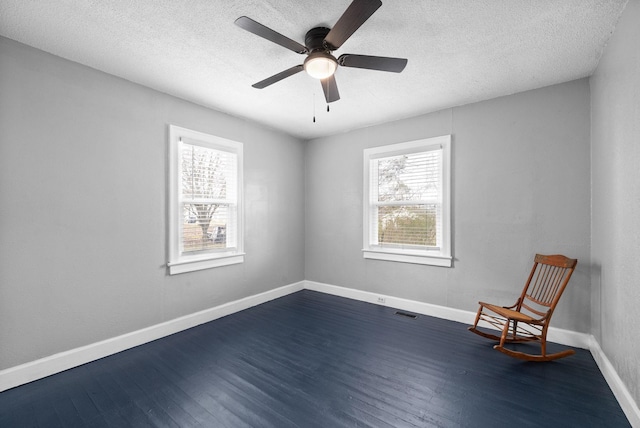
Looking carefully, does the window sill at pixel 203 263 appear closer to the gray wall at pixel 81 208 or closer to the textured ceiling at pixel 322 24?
the gray wall at pixel 81 208

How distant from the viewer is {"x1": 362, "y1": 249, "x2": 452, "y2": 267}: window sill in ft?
11.7

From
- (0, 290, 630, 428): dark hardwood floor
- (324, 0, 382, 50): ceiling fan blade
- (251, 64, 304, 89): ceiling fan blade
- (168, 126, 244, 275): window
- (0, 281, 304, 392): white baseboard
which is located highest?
(324, 0, 382, 50): ceiling fan blade

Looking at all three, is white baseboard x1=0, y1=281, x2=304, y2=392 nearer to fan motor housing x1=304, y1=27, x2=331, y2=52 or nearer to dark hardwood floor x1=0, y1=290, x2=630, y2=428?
dark hardwood floor x1=0, y1=290, x2=630, y2=428

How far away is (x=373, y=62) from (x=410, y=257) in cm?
261

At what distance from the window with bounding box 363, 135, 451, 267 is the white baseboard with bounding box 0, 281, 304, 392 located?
221 centimetres

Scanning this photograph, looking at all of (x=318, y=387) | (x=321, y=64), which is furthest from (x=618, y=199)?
(x=318, y=387)

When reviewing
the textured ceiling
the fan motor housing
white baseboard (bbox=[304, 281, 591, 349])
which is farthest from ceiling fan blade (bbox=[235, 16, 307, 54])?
white baseboard (bbox=[304, 281, 591, 349])

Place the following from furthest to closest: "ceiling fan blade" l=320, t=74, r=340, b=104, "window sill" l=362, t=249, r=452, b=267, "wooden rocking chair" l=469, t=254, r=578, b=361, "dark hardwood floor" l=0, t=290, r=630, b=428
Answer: "window sill" l=362, t=249, r=452, b=267 < "wooden rocking chair" l=469, t=254, r=578, b=361 < "ceiling fan blade" l=320, t=74, r=340, b=104 < "dark hardwood floor" l=0, t=290, r=630, b=428

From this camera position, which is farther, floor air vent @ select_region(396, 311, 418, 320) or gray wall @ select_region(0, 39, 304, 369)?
floor air vent @ select_region(396, 311, 418, 320)

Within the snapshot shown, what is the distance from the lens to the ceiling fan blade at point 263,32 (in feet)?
5.44

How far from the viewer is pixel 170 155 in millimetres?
3119

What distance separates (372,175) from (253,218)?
1.90 metres

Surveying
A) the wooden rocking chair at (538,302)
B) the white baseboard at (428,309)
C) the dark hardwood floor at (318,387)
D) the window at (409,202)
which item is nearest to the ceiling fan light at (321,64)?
the window at (409,202)

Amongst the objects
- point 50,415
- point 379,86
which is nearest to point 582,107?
point 379,86
